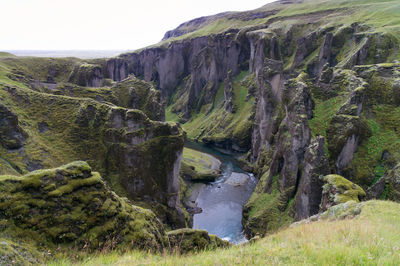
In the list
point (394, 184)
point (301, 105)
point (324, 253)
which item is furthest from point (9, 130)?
point (394, 184)

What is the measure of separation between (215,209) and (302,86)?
32446mm

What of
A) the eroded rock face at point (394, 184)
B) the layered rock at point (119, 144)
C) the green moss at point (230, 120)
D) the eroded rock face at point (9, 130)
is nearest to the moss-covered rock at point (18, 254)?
the layered rock at point (119, 144)

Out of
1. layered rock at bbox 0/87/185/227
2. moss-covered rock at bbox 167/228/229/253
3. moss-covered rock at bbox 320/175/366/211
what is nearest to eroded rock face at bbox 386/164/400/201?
moss-covered rock at bbox 320/175/366/211

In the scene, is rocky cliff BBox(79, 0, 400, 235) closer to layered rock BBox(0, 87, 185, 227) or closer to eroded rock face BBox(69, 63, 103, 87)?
layered rock BBox(0, 87, 185, 227)

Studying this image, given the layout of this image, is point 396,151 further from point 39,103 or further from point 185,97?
point 185,97

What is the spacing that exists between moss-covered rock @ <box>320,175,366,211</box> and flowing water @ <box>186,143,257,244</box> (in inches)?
876

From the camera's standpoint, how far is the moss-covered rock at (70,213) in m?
12.0

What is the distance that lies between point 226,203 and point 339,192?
37909 millimetres

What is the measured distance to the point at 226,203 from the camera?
6066 cm

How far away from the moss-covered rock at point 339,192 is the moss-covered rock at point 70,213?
17092 mm

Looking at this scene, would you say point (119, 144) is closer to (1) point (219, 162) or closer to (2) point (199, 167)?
(2) point (199, 167)

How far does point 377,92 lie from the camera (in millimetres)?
38219

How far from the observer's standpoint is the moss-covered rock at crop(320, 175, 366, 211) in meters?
23.9

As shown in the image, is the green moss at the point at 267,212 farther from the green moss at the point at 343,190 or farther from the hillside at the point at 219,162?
the green moss at the point at 343,190
